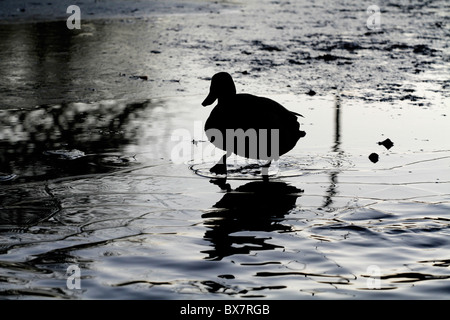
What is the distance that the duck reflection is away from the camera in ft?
13.6

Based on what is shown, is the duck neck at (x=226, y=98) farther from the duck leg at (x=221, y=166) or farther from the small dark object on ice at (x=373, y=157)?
the small dark object on ice at (x=373, y=157)

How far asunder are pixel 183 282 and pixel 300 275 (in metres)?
0.56

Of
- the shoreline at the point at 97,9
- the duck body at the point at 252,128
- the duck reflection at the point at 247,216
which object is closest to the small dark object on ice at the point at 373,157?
the duck body at the point at 252,128

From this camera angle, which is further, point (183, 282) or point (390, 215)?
point (390, 215)

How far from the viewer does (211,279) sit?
12.0 feet

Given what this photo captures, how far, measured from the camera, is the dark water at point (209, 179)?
3.72 m

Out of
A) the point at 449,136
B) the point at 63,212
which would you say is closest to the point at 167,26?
the point at 449,136

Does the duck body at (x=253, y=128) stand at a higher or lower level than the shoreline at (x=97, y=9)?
lower

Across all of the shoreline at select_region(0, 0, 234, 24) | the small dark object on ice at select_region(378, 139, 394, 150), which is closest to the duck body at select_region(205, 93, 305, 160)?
the small dark object on ice at select_region(378, 139, 394, 150)

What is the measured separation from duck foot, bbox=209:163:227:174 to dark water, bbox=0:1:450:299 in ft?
0.34

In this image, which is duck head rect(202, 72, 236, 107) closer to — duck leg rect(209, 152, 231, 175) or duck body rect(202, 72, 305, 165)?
duck body rect(202, 72, 305, 165)

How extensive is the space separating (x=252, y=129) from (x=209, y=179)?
50 cm

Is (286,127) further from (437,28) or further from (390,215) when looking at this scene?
(437,28)

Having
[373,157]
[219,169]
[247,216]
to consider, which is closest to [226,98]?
[219,169]
